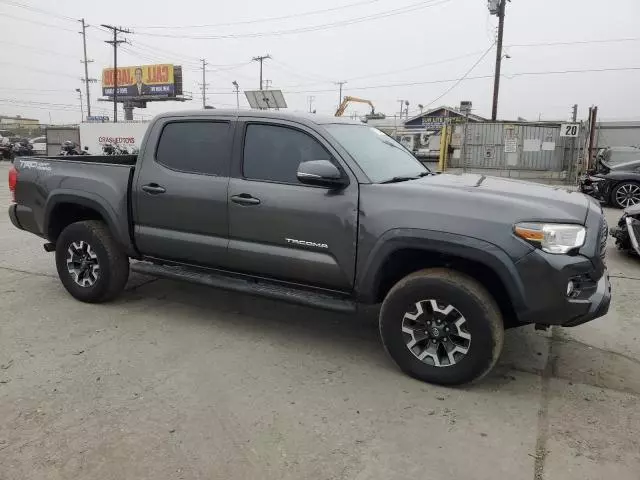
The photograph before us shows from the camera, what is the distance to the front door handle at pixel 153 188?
174 inches

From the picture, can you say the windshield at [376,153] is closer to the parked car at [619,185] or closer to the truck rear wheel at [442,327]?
the truck rear wheel at [442,327]

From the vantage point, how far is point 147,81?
218ft

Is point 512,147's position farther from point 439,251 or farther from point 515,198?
point 439,251

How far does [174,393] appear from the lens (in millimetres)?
3377

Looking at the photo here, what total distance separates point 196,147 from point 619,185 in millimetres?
11256

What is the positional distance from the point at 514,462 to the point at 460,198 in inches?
62.0

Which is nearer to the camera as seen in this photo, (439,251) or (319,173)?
(439,251)

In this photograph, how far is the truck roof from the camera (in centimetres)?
407

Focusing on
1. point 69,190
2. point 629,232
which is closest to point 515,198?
point 69,190

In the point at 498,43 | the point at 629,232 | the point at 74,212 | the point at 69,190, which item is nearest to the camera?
the point at 69,190

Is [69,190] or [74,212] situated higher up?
[69,190]

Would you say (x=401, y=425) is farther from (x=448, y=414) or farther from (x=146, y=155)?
(x=146, y=155)

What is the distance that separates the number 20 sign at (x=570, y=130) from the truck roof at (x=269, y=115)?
50.1 feet

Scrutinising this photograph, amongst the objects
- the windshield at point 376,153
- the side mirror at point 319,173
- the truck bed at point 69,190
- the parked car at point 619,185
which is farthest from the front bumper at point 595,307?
the parked car at point 619,185
